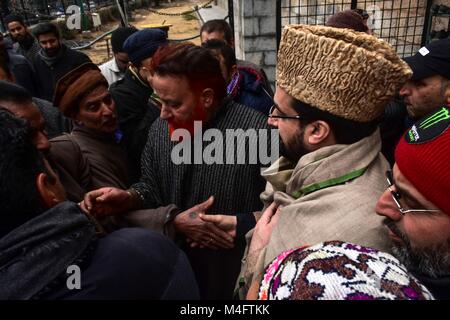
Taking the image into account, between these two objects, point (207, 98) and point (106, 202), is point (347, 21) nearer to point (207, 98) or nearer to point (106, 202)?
point (207, 98)

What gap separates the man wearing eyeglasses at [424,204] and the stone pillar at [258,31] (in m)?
4.42

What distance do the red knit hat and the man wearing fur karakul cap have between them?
0.74 ft

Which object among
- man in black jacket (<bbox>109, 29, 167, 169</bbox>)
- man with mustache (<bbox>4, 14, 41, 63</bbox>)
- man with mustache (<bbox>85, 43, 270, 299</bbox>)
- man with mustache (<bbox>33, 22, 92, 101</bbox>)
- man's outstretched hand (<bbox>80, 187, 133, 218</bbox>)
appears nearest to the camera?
man's outstretched hand (<bbox>80, 187, 133, 218</bbox>)

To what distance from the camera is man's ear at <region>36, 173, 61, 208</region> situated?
0.95 meters

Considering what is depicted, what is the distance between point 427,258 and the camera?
999 millimetres

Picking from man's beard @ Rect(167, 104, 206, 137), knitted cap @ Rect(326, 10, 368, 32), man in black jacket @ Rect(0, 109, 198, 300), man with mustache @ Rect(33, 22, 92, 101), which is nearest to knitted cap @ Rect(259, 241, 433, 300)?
man in black jacket @ Rect(0, 109, 198, 300)

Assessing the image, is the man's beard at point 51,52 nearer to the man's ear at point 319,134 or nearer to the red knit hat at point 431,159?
the man's ear at point 319,134

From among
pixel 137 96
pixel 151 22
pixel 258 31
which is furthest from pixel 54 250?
pixel 151 22

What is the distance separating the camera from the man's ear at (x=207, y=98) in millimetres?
1876

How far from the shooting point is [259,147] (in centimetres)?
192

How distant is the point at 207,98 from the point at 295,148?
65cm

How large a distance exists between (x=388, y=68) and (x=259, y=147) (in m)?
0.83

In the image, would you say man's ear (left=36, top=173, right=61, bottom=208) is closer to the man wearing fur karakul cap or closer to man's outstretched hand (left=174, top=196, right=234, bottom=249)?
the man wearing fur karakul cap
